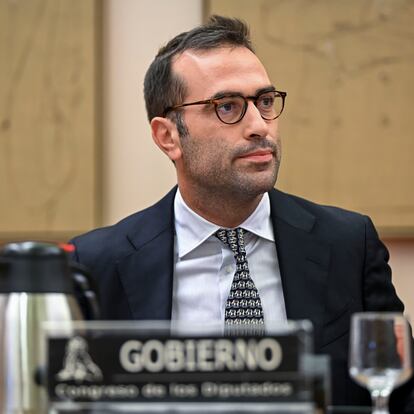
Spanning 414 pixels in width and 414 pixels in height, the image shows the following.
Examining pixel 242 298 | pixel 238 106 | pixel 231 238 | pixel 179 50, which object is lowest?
pixel 242 298

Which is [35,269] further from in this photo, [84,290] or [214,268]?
[214,268]

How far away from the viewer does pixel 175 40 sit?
2402 millimetres

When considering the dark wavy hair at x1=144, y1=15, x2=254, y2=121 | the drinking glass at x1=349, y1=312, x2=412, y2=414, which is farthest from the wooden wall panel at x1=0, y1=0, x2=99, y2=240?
the drinking glass at x1=349, y1=312, x2=412, y2=414

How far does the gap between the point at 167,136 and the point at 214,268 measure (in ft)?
1.32

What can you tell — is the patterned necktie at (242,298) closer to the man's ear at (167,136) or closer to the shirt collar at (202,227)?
the shirt collar at (202,227)

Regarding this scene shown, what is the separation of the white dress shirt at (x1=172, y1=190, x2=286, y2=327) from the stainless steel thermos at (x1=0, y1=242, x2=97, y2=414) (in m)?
0.76

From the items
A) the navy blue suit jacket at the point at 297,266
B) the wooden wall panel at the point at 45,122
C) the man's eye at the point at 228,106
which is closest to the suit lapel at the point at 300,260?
the navy blue suit jacket at the point at 297,266

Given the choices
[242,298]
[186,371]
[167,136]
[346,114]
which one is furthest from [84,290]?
[346,114]

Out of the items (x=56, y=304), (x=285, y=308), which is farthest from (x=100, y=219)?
(x=56, y=304)

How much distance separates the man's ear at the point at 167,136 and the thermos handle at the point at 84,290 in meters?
0.94

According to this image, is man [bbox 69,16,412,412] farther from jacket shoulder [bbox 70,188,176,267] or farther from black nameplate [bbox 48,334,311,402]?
black nameplate [bbox 48,334,311,402]

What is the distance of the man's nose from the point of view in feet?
7.13

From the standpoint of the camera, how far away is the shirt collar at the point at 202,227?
2250 mm

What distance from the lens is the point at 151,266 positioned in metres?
2.19
